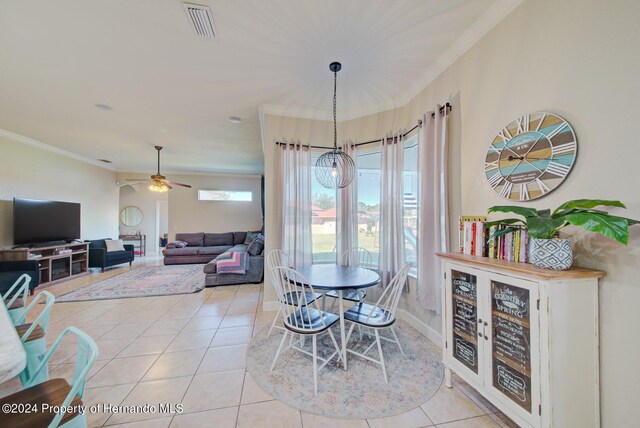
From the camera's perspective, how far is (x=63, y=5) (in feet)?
5.87

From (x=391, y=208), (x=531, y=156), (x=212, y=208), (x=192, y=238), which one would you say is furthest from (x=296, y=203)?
(x=212, y=208)

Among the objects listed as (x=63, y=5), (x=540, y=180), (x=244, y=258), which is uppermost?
(x=63, y=5)

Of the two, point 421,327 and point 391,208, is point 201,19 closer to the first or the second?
point 391,208

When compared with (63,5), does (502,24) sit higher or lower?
lower

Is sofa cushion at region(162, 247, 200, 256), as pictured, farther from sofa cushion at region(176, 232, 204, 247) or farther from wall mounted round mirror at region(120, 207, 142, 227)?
wall mounted round mirror at region(120, 207, 142, 227)

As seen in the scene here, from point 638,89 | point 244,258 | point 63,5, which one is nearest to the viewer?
point 638,89

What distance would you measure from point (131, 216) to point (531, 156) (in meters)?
10.9

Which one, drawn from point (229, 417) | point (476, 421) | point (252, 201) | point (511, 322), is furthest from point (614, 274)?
point (252, 201)

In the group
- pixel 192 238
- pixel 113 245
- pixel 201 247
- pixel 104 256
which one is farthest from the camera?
pixel 192 238

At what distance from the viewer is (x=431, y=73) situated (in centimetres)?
255

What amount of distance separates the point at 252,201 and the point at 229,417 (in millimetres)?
7510

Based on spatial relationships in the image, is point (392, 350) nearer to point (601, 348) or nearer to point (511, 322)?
point (511, 322)

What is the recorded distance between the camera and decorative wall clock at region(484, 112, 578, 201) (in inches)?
56.1

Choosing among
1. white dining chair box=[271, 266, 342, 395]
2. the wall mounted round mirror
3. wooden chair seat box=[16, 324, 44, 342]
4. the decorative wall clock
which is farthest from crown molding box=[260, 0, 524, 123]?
the wall mounted round mirror
